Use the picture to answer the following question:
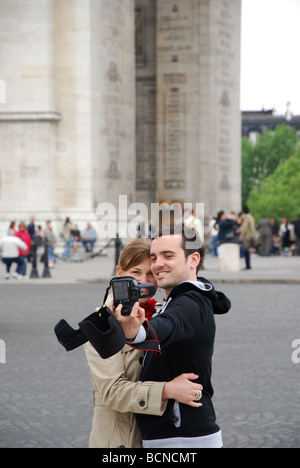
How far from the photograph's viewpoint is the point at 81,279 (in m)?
20.3

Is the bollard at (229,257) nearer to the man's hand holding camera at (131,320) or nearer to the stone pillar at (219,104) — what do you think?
the stone pillar at (219,104)

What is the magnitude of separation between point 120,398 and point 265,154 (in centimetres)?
9499

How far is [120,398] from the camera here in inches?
127

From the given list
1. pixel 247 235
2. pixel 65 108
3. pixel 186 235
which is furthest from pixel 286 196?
pixel 186 235

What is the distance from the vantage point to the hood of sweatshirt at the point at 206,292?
323cm

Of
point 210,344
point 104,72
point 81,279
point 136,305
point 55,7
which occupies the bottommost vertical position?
point 81,279

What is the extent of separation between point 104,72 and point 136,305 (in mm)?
28974

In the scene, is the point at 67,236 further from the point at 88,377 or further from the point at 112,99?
the point at 88,377

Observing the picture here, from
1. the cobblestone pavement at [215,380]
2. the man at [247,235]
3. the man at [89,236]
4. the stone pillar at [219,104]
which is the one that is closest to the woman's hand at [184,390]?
the cobblestone pavement at [215,380]

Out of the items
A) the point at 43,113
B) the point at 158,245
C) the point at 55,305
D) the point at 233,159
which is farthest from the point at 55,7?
the point at 158,245

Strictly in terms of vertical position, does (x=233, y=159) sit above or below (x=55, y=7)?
below

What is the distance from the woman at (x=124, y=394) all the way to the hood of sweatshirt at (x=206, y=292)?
0.12 metres

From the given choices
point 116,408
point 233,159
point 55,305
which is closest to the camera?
point 116,408

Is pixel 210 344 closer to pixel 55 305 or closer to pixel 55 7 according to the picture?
pixel 55 305
